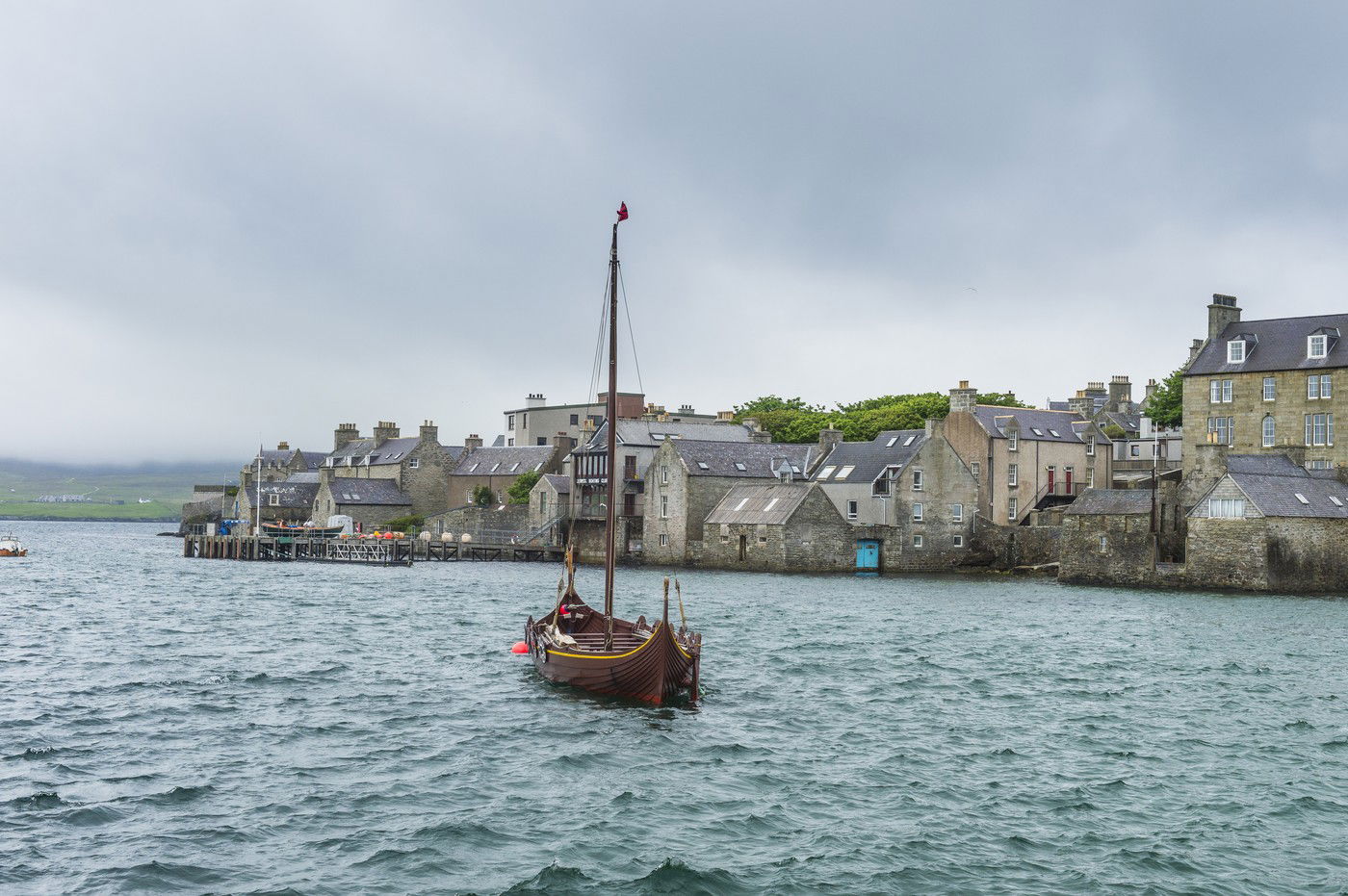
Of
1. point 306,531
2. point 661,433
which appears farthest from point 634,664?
point 306,531

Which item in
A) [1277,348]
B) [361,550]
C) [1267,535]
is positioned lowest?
[361,550]

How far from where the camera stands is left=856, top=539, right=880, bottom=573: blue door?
75000 mm

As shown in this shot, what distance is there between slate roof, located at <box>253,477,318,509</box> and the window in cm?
8081

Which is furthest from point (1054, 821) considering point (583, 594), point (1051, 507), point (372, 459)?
point (372, 459)

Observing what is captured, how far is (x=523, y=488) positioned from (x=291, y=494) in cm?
2917

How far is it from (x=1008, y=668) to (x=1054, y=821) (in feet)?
52.0

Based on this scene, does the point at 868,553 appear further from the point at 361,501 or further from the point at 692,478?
the point at 361,501

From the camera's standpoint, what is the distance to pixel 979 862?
16.4 meters

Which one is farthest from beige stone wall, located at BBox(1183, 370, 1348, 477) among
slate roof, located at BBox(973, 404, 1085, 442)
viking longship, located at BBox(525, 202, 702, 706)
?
viking longship, located at BBox(525, 202, 702, 706)

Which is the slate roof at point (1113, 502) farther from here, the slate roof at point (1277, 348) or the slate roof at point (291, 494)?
the slate roof at point (291, 494)

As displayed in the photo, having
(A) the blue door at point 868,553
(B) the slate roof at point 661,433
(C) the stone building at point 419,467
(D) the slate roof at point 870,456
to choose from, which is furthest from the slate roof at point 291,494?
(A) the blue door at point 868,553

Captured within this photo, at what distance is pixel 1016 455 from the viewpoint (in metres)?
79.2

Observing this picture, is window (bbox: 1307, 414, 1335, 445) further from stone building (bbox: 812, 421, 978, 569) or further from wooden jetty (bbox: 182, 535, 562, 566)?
wooden jetty (bbox: 182, 535, 562, 566)

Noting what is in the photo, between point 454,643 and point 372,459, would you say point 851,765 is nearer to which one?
point 454,643
